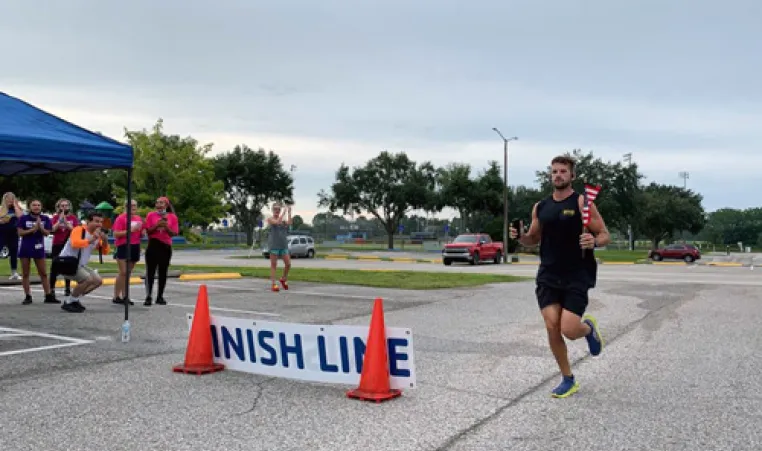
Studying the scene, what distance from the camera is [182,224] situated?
45.6m

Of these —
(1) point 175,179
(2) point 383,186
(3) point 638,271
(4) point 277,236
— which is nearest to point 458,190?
(2) point 383,186

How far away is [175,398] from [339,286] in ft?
35.9

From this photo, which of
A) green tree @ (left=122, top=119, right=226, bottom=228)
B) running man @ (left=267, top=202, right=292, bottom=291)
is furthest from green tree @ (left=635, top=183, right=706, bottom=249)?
running man @ (left=267, top=202, right=292, bottom=291)

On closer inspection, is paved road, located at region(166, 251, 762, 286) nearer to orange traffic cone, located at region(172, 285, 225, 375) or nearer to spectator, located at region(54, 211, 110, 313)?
spectator, located at region(54, 211, 110, 313)

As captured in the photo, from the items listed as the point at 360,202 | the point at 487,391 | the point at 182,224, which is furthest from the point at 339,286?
the point at 360,202

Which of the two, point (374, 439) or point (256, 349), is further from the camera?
point (256, 349)

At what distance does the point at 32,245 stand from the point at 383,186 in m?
55.2

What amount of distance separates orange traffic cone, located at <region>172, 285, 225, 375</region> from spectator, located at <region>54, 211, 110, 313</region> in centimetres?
441

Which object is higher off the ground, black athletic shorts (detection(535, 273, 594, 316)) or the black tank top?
the black tank top

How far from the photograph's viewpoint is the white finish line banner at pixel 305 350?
530cm

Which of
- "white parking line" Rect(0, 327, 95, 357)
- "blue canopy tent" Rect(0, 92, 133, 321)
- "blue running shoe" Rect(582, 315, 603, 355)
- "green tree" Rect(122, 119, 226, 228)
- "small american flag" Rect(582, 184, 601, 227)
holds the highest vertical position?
"green tree" Rect(122, 119, 226, 228)

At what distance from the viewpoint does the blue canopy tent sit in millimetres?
6988

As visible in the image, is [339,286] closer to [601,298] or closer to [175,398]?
[601,298]

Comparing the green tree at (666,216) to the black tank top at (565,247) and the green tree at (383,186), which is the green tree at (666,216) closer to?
the green tree at (383,186)
